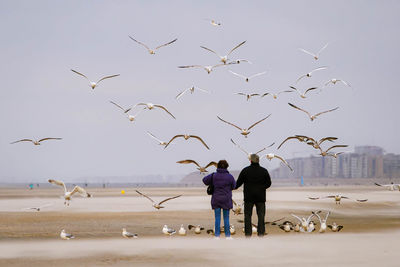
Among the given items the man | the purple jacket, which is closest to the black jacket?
the man

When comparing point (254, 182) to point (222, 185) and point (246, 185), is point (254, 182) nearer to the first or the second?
point (246, 185)

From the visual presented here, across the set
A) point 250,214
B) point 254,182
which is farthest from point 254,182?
point 250,214

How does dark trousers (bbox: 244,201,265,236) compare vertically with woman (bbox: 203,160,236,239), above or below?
below

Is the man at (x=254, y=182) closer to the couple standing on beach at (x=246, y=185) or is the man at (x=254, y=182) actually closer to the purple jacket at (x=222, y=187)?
the couple standing on beach at (x=246, y=185)

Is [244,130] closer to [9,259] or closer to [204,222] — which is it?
[204,222]

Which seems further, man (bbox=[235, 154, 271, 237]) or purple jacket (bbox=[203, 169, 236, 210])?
purple jacket (bbox=[203, 169, 236, 210])

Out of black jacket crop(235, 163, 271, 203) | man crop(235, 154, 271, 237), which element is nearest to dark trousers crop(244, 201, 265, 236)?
man crop(235, 154, 271, 237)

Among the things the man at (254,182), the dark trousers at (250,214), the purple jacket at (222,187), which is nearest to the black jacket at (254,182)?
the man at (254,182)

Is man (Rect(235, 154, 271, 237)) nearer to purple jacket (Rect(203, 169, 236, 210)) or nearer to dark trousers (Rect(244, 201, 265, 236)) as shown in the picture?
dark trousers (Rect(244, 201, 265, 236))

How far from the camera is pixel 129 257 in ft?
47.6

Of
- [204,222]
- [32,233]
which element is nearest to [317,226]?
[204,222]

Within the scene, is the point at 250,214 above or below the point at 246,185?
below

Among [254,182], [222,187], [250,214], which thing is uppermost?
[254,182]

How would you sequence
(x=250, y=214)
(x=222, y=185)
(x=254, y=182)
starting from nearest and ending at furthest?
1. (x=254, y=182)
2. (x=222, y=185)
3. (x=250, y=214)
